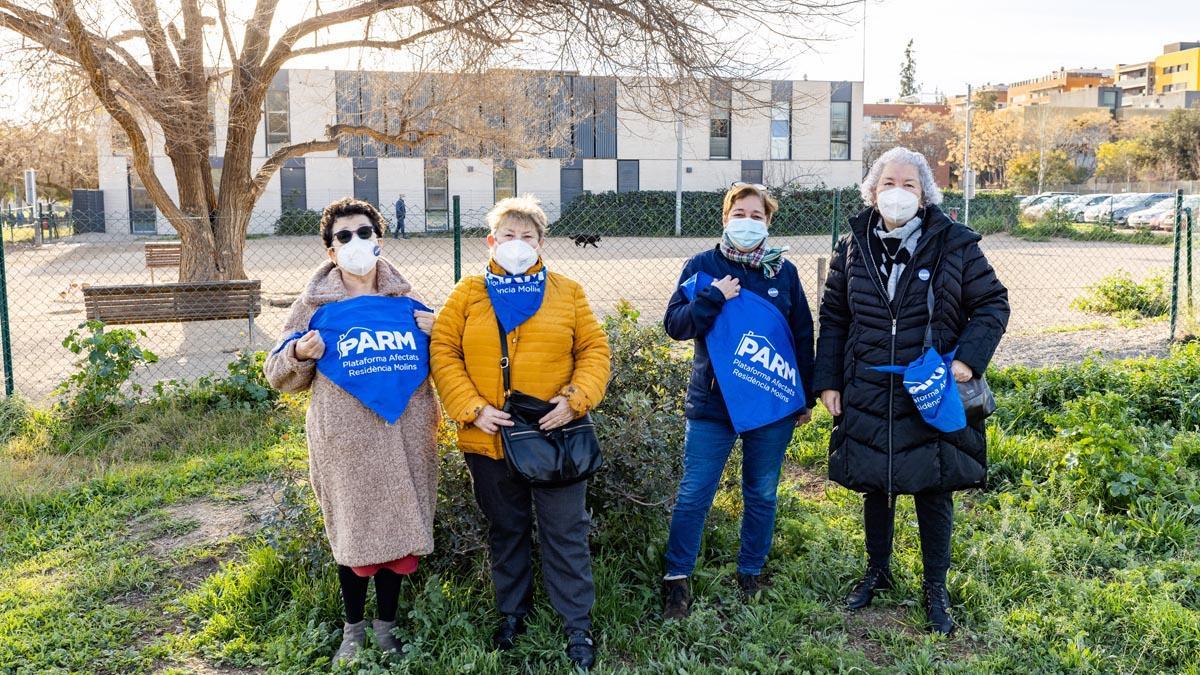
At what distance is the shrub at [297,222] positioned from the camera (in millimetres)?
32188

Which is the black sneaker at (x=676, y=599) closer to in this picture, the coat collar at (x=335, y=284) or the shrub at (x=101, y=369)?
the coat collar at (x=335, y=284)

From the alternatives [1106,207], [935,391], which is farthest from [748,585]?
[1106,207]

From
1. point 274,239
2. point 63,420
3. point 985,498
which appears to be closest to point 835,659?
point 985,498

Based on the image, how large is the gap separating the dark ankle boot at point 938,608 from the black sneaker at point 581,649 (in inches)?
50.6

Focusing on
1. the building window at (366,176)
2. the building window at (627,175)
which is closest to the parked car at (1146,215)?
the building window at (627,175)

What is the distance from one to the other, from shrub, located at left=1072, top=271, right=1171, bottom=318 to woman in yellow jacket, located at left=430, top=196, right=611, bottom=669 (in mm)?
10288

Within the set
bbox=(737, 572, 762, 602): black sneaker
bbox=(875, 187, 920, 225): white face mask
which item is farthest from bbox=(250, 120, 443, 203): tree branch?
bbox=(875, 187, 920, 225): white face mask

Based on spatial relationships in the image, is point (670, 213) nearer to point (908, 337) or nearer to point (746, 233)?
point (746, 233)

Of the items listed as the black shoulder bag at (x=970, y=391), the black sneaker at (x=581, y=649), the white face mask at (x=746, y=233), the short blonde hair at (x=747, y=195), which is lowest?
the black sneaker at (x=581, y=649)

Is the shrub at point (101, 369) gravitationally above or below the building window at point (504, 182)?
below

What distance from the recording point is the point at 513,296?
10.4ft

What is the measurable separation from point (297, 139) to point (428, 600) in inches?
1459

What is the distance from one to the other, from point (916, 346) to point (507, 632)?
181 centimetres

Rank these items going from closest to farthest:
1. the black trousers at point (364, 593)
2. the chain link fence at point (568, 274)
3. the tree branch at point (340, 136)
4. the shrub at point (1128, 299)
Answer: the black trousers at point (364, 593) → the chain link fence at point (568, 274) → the shrub at point (1128, 299) → the tree branch at point (340, 136)
